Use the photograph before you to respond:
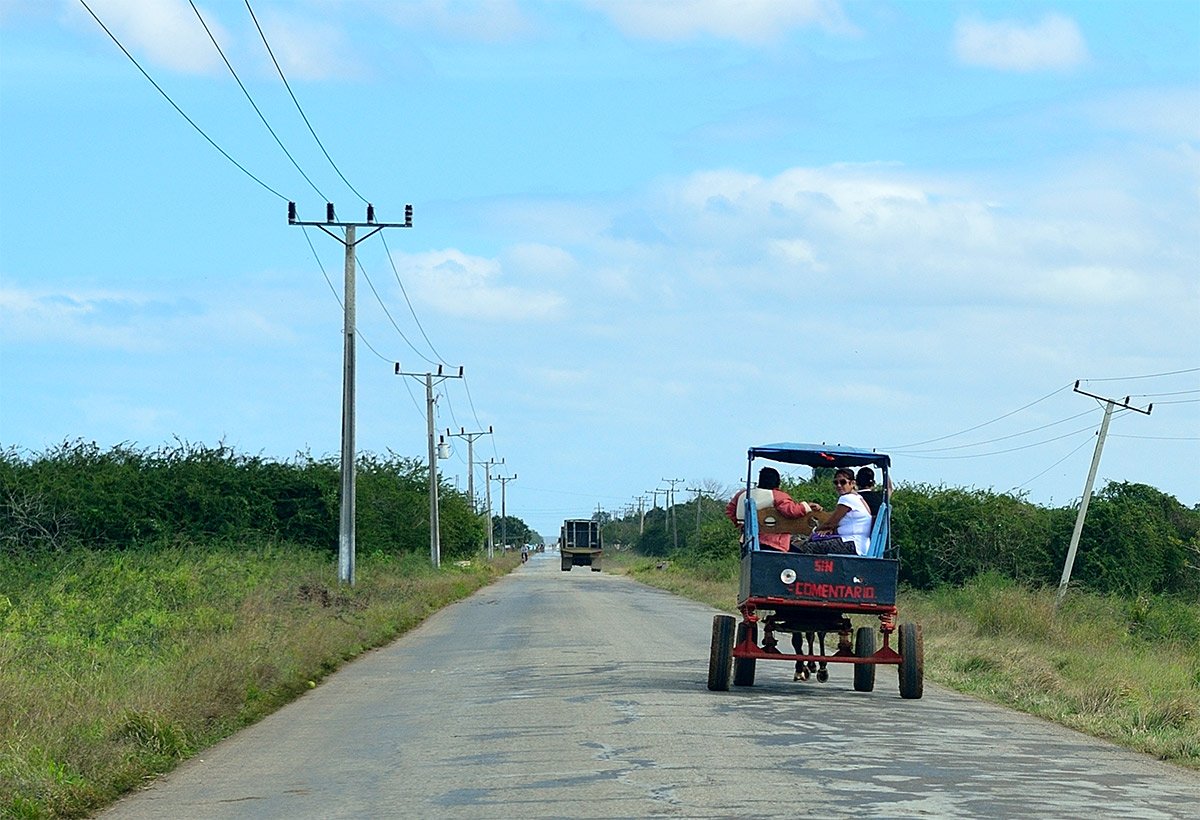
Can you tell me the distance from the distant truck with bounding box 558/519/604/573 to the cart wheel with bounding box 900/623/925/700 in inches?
3591

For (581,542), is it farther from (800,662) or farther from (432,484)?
(800,662)

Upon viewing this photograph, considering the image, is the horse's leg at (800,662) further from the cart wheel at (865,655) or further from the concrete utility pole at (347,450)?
the concrete utility pole at (347,450)

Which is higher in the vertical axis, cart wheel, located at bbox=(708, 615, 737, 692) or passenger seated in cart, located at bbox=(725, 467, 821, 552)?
passenger seated in cart, located at bbox=(725, 467, 821, 552)

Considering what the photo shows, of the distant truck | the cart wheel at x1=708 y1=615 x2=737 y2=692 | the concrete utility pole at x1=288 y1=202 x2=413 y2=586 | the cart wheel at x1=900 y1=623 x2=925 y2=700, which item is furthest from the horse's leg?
the distant truck

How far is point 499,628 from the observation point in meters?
29.2

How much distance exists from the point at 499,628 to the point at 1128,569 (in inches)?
1297

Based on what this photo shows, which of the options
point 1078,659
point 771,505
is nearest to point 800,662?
point 771,505

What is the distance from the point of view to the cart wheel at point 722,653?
16.0 m

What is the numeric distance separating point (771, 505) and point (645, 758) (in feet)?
18.9

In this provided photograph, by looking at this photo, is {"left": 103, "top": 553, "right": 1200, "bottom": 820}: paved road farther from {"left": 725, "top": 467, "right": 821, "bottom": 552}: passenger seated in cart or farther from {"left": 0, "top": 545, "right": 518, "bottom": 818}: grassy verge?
{"left": 725, "top": 467, "right": 821, "bottom": 552}: passenger seated in cart

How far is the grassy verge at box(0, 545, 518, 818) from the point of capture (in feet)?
36.6

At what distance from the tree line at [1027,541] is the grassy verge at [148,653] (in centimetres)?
1964

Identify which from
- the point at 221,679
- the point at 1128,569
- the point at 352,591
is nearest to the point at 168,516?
the point at 352,591

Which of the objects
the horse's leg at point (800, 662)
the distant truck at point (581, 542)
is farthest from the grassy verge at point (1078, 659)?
the distant truck at point (581, 542)
